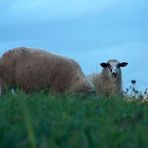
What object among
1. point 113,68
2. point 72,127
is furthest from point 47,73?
point 72,127

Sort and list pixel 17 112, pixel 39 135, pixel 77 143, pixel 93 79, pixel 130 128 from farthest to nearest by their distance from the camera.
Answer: pixel 93 79 < pixel 17 112 < pixel 130 128 < pixel 39 135 < pixel 77 143

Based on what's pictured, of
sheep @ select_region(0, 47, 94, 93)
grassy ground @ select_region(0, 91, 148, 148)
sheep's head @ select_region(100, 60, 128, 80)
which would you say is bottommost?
grassy ground @ select_region(0, 91, 148, 148)

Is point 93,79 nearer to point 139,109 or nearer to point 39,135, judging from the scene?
point 139,109

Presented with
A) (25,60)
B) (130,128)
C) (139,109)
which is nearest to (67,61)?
(25,60)

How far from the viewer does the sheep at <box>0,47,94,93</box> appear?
59.0 feet

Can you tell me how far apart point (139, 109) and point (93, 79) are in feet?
50.9

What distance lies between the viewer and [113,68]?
68.5 feet

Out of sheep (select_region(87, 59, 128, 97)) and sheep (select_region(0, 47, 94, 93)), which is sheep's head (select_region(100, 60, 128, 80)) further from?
sheep (select_region(0, 47, 94, 93))

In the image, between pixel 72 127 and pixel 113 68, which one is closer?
pixel 72 127

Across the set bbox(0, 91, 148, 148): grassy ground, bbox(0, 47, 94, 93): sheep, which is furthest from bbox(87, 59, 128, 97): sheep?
bbox(0, 91, 148, 148): grassy ground

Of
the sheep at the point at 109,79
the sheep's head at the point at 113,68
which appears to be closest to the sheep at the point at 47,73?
the sheep's head at the point at 113,68

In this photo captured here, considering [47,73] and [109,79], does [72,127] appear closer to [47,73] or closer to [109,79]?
[47,73]

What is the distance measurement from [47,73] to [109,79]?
364 cm

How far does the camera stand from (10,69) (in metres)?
19.0
